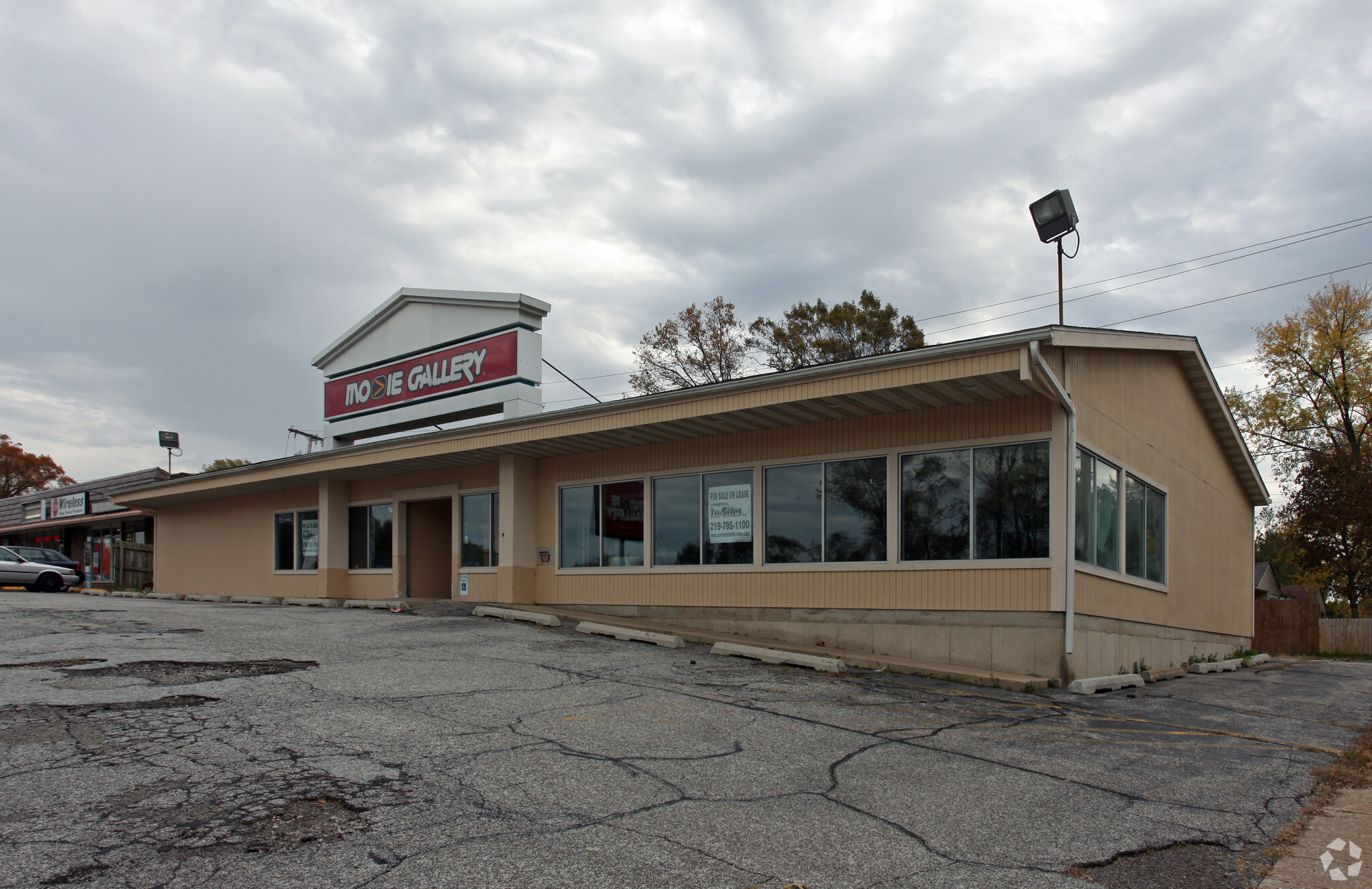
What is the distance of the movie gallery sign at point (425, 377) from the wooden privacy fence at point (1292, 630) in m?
27.9

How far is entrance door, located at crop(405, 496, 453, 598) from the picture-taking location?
20.0 metres

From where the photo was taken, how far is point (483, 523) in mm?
18016

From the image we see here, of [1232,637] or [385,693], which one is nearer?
[385,693]

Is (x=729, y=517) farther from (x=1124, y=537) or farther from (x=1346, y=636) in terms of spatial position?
(x=1346, y=636)

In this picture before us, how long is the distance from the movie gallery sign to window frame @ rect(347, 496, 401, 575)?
2085 mm

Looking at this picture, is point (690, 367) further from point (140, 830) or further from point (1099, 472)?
point (140, 830)

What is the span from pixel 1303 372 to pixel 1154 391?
3290 cm

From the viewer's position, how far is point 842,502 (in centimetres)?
1298

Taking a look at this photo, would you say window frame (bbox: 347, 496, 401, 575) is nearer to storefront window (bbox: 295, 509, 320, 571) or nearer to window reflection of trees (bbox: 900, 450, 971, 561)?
storefront window (bbox: 295, 509, 320, 571)

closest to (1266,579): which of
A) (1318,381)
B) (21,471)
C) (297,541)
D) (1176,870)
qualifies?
(1318,381)

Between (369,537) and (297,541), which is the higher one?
(369,537)

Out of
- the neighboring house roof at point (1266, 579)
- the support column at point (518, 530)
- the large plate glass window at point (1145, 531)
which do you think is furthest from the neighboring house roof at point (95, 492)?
the neighboring house roof at point (1266, 579)

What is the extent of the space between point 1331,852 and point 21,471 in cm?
→ 8818

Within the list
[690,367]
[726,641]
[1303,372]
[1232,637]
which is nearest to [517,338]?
[726,641]
